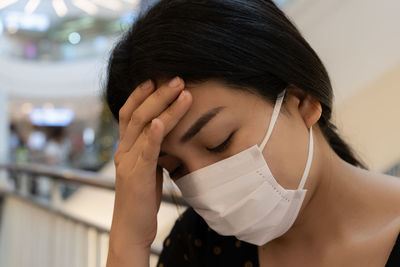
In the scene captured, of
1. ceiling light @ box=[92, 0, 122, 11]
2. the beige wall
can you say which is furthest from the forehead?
ceiling light @ box=[92, 0, 122, 11]

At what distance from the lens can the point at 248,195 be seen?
0.92m

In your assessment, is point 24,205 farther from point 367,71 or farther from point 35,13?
point 35,13

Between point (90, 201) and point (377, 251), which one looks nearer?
point (377, 251)

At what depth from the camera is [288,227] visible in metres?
0.94

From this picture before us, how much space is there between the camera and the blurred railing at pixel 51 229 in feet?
5.89

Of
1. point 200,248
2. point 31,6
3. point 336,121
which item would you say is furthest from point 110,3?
point 200,248

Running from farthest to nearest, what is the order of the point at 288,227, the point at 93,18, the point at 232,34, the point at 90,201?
the point at 93,18, the point at 90,201, the point at 288,227, the point at 232,34

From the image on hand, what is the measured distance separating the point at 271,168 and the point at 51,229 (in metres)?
1.78

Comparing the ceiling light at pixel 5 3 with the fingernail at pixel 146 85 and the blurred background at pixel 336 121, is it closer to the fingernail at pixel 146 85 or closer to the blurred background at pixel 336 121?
the blurred background at pixel 336 121

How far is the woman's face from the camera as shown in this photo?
84 cm

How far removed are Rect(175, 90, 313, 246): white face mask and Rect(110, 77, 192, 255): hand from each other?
93 mm

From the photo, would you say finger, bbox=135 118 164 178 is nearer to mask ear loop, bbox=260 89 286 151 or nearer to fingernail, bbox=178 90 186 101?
fingernail, bbox=178 90 186 101

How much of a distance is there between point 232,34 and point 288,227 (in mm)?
421

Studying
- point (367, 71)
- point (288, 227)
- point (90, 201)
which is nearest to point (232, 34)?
point (288, 227)
